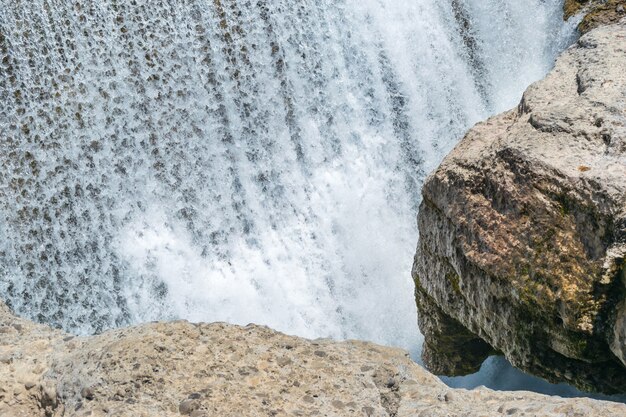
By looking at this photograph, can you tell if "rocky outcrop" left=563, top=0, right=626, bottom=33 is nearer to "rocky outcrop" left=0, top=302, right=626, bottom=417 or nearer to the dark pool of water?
the dark pool of water

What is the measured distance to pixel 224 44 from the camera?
905cm

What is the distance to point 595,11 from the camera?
360 inches

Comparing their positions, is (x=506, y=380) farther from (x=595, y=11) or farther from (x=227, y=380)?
(x=227, y=380)

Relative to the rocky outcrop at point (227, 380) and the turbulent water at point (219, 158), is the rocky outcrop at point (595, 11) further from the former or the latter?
the rocky outcrop at point (227, 380)

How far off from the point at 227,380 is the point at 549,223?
6.96 feet

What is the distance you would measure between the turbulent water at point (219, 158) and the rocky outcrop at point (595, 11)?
186 mm

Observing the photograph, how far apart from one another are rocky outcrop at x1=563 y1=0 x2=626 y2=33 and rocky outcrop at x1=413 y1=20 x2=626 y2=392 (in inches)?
142

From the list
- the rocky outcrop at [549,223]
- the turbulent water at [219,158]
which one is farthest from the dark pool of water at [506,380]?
the rocky outcrop at [549,223]

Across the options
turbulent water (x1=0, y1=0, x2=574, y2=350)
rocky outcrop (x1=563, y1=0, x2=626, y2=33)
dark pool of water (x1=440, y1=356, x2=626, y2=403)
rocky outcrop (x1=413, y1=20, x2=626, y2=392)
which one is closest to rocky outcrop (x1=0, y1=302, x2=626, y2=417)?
rocky outcrop (x1=413, y1=20, x2=626, y2=392)

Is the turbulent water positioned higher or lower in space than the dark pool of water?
higher

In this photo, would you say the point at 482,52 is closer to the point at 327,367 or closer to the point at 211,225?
the point at 211,225

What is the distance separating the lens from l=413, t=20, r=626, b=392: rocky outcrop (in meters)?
4.21

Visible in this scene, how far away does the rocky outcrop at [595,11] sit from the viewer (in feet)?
29.0

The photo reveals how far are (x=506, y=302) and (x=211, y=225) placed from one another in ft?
15.9
